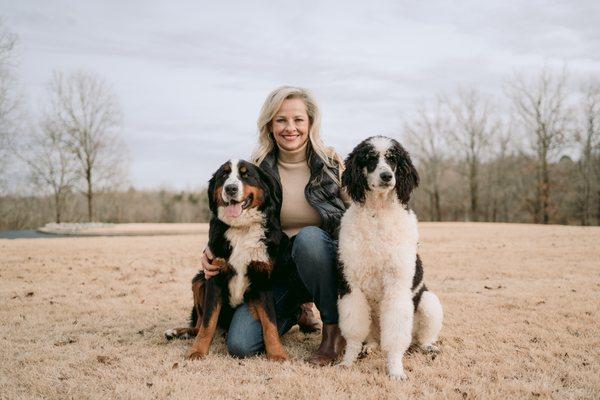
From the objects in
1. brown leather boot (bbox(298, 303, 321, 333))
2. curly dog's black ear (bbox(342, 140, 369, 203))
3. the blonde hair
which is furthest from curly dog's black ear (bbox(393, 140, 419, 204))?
brown leather boot (bbox(298, 303, 321, 333))

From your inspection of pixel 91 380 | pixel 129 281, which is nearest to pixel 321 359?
pixel 91 380

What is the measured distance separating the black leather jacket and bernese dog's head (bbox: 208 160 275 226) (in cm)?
17

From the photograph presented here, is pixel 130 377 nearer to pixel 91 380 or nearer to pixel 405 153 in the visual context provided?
pixel 91 380

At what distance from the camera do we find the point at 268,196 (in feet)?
11.6

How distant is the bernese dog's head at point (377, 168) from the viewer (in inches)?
127

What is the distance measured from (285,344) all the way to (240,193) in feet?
4.47

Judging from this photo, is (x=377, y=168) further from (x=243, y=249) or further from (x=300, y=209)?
(x=243, y=249)

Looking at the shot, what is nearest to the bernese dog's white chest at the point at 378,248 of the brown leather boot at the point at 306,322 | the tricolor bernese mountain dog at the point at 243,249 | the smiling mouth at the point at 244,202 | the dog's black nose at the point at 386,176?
the dog's black nose at the point at 386,176

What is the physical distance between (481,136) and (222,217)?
107ft

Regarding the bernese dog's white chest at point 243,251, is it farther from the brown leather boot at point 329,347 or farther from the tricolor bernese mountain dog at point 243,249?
the brown leather boot at point 329,347

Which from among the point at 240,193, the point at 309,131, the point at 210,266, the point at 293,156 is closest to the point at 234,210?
the point at 240,193

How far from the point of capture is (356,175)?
3.25 meters

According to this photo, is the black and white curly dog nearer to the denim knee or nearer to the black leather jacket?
the denim knee

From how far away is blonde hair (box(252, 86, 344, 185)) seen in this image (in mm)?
3984
